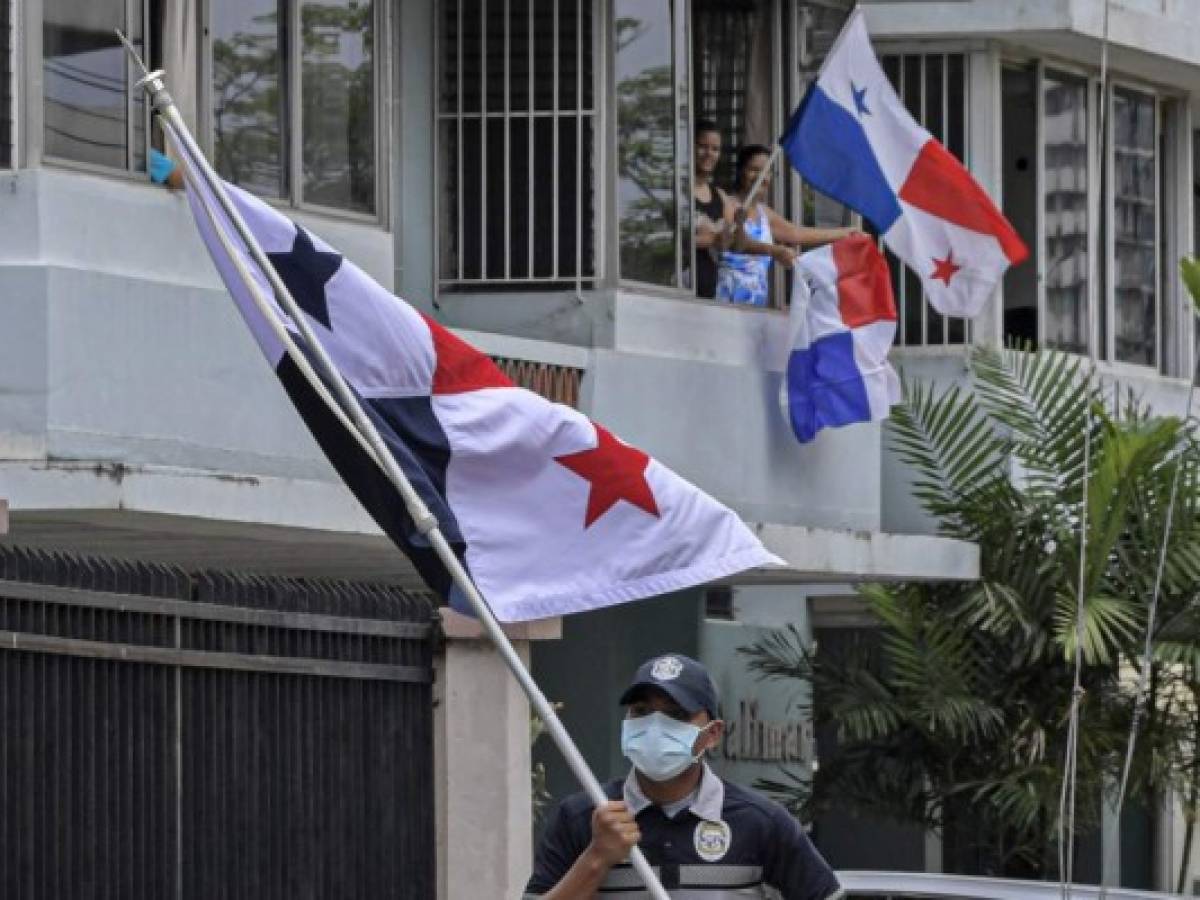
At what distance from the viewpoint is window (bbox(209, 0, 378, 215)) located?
596 inches

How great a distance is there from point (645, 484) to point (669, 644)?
34.5 feet

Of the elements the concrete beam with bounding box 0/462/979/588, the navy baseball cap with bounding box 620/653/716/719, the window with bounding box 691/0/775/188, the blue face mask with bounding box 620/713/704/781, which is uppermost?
the window with bounding box 691/0/775/188

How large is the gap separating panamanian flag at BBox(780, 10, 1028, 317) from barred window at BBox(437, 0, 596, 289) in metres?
1.20

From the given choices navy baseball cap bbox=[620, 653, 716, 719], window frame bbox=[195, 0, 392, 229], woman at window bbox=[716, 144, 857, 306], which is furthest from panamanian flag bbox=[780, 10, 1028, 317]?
navy baseball cap bbox=[620, 653, 716, 719]

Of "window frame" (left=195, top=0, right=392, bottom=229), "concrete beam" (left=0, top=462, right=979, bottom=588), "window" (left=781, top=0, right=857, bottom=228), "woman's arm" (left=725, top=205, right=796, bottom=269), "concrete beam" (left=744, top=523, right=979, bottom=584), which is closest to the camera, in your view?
"concrete beam" (left=0, top=462, right=979, bottom=588)

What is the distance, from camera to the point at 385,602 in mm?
12281

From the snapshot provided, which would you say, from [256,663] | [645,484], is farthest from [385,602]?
[645,484]

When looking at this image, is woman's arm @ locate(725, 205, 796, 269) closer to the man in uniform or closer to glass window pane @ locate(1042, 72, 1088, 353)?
glass window pane @ locate(1042, 72, 1088, 353)

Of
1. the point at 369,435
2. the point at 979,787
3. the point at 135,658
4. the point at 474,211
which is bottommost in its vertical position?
the point at 979,787

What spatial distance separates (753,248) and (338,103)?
326cm

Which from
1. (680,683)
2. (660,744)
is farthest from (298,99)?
(660,744)

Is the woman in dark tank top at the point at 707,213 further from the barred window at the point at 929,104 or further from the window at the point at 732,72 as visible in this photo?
the barred window at the point at 929,104

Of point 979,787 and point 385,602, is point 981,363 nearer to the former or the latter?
point 979,787

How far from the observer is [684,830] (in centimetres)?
785
